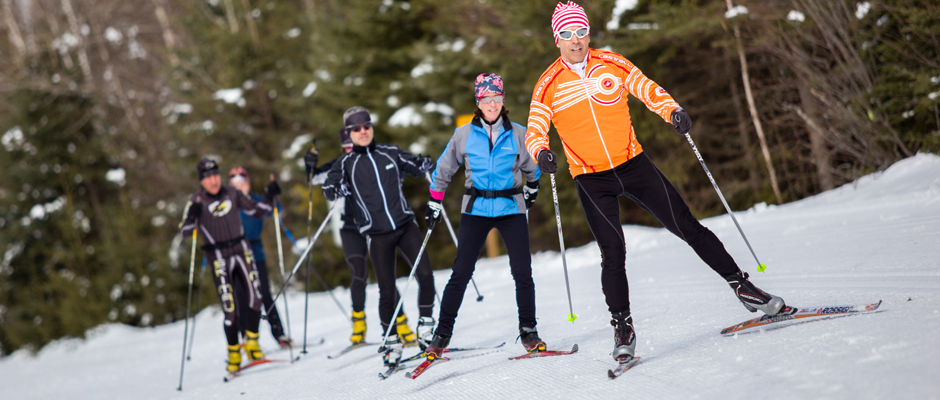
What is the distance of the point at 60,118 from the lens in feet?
55.4

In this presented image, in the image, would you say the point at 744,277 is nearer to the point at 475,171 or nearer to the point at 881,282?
the point at 881,282

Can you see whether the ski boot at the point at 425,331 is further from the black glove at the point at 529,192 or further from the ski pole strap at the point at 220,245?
the ski pole strap at the point at 220,245

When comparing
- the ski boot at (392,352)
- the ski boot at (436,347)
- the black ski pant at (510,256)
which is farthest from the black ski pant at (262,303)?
the black ski pant at (510,256)

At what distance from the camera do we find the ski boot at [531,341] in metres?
3.52

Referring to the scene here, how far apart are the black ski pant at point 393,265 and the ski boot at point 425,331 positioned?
61 mm

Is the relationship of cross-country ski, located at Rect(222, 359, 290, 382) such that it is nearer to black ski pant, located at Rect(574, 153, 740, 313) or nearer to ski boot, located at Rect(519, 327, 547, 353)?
ski boot, located at Rect(519, 327, 547, 353)

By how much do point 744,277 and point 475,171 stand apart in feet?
4.95

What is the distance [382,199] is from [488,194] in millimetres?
1131

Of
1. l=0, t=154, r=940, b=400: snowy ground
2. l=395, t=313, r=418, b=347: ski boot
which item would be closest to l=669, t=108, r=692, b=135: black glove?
l=0, t=154, r=940, b=400: snowy ground

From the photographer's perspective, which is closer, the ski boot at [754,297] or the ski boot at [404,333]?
the ski boot at [754,297]

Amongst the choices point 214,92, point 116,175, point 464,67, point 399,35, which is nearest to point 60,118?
point 116,175

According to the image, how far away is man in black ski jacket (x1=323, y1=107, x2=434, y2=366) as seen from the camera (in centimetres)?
440

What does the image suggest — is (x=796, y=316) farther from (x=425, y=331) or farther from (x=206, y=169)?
(x=206, y=169)

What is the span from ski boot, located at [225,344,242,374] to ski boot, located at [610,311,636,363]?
145 inches
